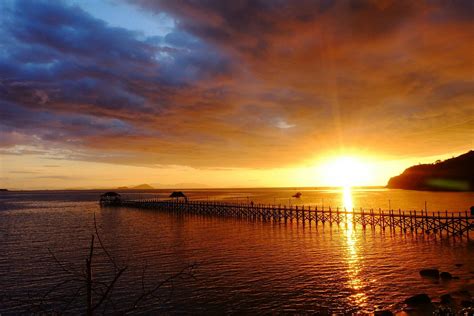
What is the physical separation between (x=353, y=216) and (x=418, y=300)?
36.1 metres

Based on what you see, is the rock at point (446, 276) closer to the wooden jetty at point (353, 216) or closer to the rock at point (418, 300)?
the rock at point (418, 300)

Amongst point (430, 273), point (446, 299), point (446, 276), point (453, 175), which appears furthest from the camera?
point (453, 175)

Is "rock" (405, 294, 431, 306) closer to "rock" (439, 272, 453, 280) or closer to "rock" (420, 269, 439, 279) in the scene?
"rock" (439, 272, 453, 280)

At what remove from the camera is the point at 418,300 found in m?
20.1

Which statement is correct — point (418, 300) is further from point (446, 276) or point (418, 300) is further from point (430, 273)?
point (430, 273)

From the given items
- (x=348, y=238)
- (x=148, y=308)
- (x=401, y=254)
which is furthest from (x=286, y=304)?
(x=348, y=238)

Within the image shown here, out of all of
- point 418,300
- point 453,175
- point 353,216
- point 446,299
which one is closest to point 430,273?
point 446,299

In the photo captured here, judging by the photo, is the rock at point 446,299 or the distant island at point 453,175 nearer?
the rock at point 446,299

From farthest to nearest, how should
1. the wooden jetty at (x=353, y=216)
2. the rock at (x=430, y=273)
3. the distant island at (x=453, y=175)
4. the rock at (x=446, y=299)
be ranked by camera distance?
1. the distant island at (x=453, y=175)
2. the wooden jetty at (x=353, y=216)
3. the rock at (x=430, y=273)
4. the rock at (x=446, y=299)

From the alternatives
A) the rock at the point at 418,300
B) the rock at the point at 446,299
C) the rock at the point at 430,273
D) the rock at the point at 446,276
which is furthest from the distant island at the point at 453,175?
the rock at the point at 418,300

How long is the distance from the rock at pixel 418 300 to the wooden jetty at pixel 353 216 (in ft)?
86.0

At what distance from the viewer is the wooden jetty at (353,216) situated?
45438 mm

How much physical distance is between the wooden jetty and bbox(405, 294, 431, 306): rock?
26.2 metres

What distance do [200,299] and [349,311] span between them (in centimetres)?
907
